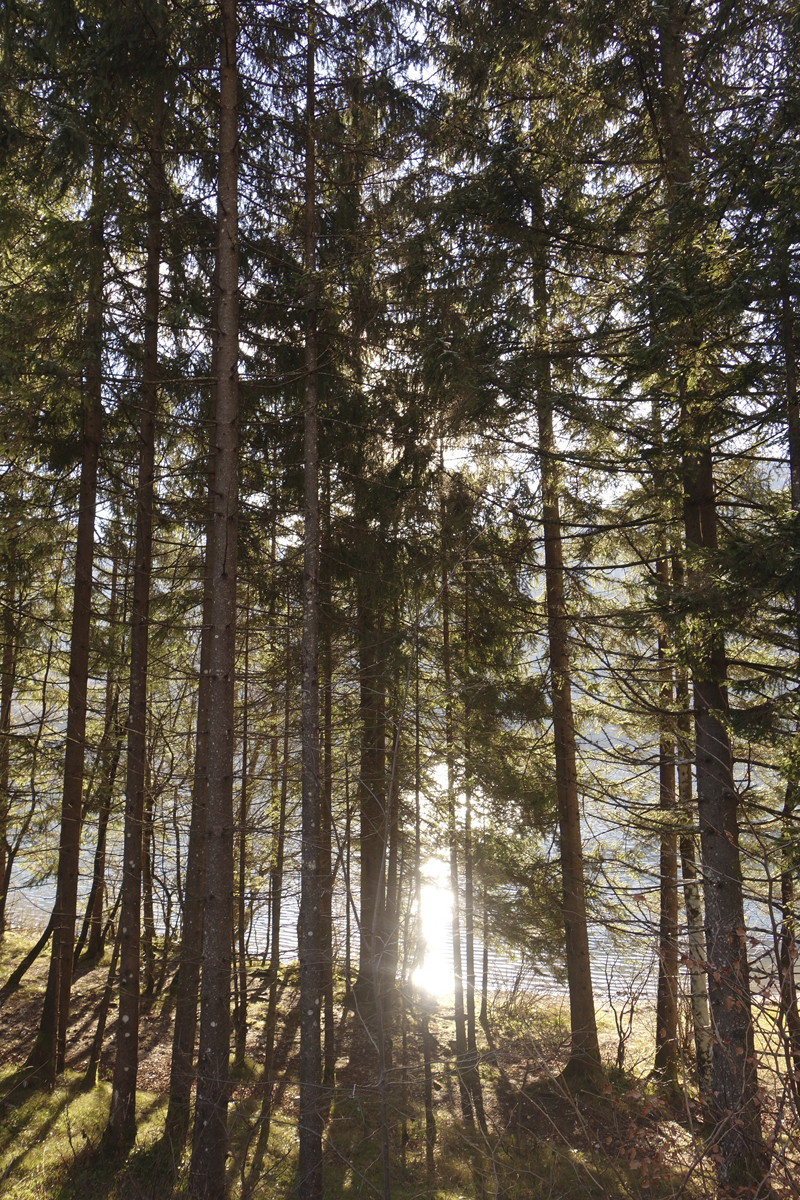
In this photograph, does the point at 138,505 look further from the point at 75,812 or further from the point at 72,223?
the point at 75,812

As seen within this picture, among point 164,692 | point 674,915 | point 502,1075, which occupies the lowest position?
point 502,1075

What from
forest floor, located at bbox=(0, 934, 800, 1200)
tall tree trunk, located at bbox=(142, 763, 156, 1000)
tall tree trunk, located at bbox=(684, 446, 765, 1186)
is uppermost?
tall tree trunk, located at bbox=(684, 446, 765, 1186)

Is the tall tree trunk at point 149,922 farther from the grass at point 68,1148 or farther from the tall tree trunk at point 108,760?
the grass at point 68,1148

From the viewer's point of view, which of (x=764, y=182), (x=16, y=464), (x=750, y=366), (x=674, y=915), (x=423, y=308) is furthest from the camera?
(x=674, y=915)

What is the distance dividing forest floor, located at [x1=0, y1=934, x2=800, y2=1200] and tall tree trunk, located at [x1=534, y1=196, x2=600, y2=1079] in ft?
1.45

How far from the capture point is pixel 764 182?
5297mm

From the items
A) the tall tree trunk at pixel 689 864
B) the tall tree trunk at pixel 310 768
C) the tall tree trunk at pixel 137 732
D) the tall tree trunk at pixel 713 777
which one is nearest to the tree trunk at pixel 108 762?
the tall tree trunk at pixel 137 732

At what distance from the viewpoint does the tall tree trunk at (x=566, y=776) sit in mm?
8500

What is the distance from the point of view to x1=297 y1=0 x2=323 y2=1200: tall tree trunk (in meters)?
5.77

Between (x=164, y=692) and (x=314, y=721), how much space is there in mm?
6746

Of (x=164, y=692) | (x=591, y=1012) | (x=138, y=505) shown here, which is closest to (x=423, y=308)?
(x=138, y=505)

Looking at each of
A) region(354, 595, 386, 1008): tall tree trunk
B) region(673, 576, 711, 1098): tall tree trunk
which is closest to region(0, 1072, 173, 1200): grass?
region(354, 595, 386, 1008): tall tree trunk

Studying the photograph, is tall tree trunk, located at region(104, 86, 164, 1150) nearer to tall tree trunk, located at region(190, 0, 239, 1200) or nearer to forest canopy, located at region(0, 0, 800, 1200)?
forest canopy, located at region(0, 0, 800, 1200)

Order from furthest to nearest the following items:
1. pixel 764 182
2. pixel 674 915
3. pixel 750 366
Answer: pixel 674 915, pixel 750 366, pixel 764 182
